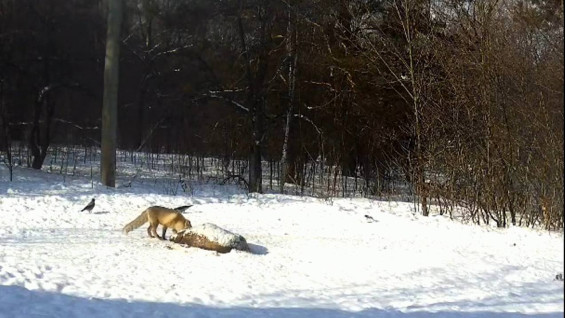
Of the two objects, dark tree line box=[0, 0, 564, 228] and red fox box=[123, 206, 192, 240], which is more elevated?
dark tree line box=[0, 0, 564, 228]

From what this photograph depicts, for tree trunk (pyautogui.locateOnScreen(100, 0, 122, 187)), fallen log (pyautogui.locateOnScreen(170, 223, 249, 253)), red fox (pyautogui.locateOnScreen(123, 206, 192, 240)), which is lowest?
fallen log (pyautogui.locateOnScreen(170, 223, 249, 253))

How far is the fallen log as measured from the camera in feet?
28.5

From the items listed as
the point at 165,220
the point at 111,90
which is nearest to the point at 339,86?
the point at 111,90

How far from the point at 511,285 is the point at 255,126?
13.5m

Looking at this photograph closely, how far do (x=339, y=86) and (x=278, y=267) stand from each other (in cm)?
1251

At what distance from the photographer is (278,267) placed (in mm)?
8203

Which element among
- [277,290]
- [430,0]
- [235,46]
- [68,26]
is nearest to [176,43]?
[68,26]

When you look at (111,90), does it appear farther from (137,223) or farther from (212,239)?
(212,239)

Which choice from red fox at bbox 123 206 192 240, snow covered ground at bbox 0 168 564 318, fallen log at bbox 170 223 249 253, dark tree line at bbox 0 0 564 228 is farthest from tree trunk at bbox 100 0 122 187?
fallen log at bbox 170 223 249 253

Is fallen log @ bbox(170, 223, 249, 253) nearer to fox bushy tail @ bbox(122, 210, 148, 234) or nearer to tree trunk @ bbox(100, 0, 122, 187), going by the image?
fox bushy tail @ bbox(122, 210, 148, 234)

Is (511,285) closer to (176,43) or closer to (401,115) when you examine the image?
(401,115)

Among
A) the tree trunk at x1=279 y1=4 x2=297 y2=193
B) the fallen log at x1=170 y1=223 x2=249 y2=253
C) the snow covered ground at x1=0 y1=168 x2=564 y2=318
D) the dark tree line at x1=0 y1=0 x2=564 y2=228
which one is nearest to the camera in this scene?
the snow covered ground at x1=0 y1=168 x2=564 y2=318

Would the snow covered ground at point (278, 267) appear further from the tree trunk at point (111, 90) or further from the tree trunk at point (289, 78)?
the tree trunk at point (289, 78)

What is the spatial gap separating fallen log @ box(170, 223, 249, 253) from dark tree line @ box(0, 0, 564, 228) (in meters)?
4.28
